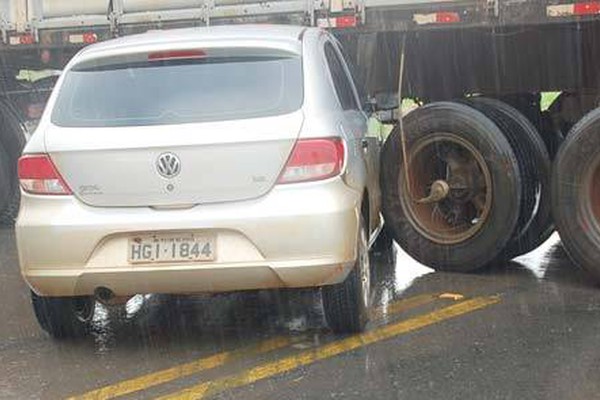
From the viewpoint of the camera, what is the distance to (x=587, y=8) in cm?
600

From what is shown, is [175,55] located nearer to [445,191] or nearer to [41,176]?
[41,176]

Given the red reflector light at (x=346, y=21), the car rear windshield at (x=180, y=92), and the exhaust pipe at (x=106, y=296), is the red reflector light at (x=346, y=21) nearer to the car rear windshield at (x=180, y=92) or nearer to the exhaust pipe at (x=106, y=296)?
the car rear windshield at (x=180, y=92)

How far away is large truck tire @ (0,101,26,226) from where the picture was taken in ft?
29.8

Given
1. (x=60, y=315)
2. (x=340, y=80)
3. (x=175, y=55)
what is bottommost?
(x=60, y=315)

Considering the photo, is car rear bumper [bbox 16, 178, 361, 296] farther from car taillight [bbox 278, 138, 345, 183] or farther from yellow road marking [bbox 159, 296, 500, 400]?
yellow road marking [bbox 159, 296, 500, 400]

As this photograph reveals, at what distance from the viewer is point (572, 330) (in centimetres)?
515

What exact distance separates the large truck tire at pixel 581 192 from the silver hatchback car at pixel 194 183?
1.69 m

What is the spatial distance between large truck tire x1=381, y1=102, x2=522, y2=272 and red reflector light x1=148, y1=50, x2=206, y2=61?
2026mm

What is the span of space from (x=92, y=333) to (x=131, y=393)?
106 centimetres

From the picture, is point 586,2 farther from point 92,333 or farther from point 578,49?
point 92,333

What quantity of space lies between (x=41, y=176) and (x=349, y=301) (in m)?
1.70

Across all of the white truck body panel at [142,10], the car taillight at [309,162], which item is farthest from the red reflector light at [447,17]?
the car taillight at [309,162]

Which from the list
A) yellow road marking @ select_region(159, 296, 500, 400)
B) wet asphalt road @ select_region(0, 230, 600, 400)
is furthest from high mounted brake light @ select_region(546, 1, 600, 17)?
yellow road marking @ select_region(159, 296, 500, 400)

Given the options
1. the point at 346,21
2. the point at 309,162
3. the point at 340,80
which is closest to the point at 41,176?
the point at 309,162
